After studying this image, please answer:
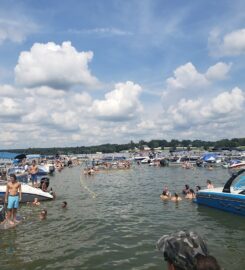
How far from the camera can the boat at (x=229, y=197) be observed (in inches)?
705

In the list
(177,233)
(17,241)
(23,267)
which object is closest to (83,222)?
(17,241)

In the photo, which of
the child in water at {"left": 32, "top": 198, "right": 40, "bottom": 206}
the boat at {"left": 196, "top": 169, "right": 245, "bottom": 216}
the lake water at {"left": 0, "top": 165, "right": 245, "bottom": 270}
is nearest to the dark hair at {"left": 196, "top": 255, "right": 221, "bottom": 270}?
the lake water at {"left": 0, "top": 165, "right": 245, "bottom": 270}

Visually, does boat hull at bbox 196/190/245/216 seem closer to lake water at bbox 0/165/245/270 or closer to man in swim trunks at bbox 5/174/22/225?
lake water at bbox 0/165/245/270

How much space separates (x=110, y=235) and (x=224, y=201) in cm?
757

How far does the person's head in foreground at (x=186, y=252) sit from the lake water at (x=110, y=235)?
7956mm

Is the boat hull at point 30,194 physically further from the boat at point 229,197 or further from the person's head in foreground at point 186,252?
the person's head in foreground at point 186,252

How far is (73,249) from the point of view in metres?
12.6

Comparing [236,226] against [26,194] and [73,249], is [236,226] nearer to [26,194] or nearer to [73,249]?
[73,249]

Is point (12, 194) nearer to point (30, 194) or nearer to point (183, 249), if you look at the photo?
point (30, 194)

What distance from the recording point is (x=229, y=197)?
1869 centimetres

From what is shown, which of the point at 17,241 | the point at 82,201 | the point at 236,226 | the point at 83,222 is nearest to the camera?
the point at 17,241

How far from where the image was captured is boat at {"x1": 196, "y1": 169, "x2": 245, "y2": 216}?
17909mm

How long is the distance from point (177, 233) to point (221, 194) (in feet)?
56.5

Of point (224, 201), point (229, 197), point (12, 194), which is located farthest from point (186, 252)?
point (224, 201)
